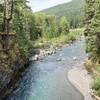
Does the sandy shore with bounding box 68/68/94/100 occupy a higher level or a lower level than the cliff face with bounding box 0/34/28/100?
lower

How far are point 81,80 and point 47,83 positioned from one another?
6888mm

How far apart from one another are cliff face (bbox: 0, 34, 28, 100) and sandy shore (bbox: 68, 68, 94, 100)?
11664 mm

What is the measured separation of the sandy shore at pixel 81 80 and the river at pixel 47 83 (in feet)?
2.86

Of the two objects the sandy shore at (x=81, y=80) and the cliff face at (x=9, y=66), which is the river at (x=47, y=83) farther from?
the cliff face at (x=9, y=66)

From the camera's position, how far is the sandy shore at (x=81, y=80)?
53803mm

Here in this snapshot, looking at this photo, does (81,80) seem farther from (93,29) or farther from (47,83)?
(93,29)

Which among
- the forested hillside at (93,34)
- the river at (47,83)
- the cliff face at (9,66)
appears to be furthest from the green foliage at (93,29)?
the cliff face at (9,66)

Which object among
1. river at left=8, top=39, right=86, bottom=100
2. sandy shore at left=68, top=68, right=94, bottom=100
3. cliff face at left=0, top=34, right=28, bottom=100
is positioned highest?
cliff face at left=0, top=34, right=28, bottom=100

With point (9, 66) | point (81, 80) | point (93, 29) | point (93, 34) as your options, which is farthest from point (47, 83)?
point (93, 34)

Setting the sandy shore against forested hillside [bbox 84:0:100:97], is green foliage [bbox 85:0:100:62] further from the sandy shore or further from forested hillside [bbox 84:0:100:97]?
the sandy shore

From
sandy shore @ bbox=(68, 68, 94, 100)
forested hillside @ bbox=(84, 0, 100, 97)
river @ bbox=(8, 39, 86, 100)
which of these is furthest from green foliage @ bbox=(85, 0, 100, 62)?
river @ bbox=(8, 39, 86, 100)

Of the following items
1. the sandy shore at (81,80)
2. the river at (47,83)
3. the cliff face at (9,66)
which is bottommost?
the river at (47,83)

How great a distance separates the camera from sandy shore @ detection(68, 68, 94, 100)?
53803 mm

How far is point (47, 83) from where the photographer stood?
2499 inches
